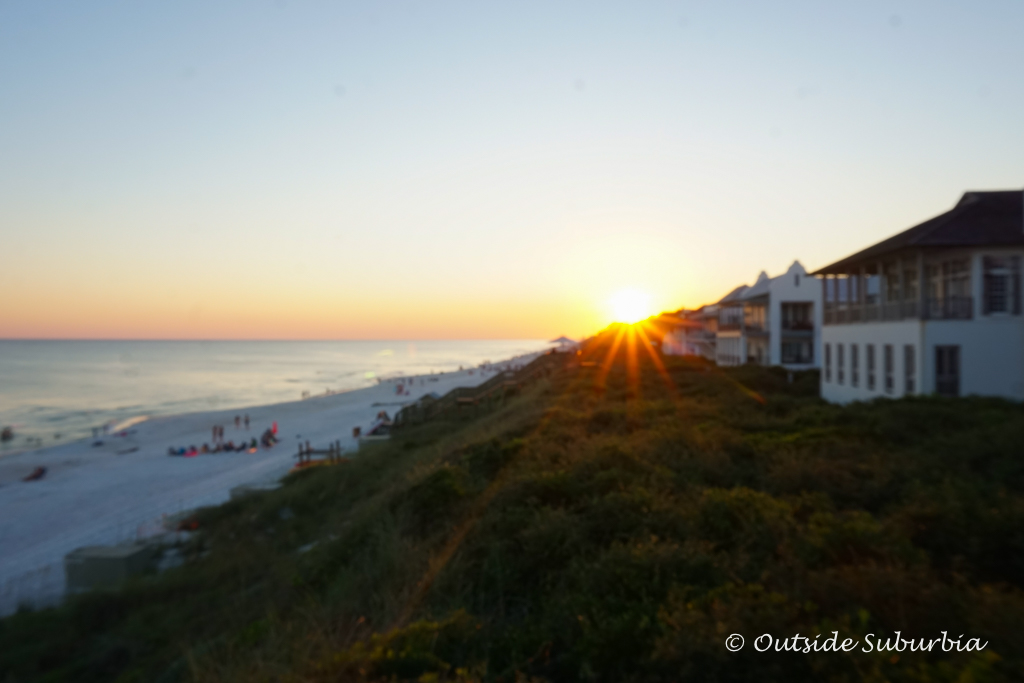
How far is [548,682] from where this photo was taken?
459 centimetres

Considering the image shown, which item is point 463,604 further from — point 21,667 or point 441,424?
point 441,424

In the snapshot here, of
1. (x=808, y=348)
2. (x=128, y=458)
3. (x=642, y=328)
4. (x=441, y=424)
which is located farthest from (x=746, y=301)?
(x=642, y=328)

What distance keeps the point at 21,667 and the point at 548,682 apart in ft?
29.6

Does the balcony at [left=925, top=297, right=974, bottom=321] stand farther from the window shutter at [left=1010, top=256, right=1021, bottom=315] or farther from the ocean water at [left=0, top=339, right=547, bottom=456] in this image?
the ocean water at [left=0, top=339, right=547, bottom=456]

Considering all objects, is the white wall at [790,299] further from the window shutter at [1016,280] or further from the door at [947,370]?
the window shutter at [1016,280]

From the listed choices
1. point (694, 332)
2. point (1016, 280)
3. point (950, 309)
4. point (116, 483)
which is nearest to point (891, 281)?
point (950, 309)

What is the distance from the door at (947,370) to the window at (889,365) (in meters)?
2.08

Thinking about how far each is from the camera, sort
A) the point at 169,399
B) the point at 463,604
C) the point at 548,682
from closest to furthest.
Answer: the point at 548,682, the point at 463,604, the point at 169,399

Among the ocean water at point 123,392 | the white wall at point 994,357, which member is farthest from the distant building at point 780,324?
the ocean water at point 123,392

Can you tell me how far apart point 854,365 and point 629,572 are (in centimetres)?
2022

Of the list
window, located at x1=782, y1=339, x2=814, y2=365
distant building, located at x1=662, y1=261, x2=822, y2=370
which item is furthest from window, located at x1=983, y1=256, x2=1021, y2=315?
window, located at x1=782, y1=339, x2=814, y2=365

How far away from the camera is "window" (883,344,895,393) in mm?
19422

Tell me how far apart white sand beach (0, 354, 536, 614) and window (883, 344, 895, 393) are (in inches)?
779

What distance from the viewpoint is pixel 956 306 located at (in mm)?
17094
